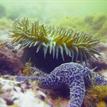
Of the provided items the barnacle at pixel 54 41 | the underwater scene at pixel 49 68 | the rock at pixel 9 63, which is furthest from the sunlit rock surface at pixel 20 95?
the barnacle at pixel 54 41

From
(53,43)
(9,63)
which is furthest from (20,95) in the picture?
(53,43)

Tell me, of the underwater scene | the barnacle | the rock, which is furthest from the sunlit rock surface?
the barnacle

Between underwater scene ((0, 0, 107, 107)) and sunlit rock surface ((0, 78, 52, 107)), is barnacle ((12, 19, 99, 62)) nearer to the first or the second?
underwater scene ((0, 0, 107, 107))

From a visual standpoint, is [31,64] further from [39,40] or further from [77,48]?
[77,48]

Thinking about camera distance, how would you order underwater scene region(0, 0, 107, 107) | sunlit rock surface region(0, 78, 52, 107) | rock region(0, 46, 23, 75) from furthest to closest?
rock region(0, 46, 23, 75), underwater scene region(0, 0, 107, 107), sunlit rock surface region(0, 78, 52, 107)

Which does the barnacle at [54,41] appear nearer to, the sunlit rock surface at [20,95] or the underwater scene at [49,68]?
the underwater scene at [49,68]

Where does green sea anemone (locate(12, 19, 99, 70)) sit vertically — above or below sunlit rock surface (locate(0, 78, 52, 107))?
above

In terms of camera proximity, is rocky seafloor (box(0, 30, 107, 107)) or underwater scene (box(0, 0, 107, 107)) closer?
rocky seafloor (box(0, 30, 107, 107))

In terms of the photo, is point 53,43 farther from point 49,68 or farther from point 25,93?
point 25,93

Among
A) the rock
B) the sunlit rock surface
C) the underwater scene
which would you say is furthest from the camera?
the rock

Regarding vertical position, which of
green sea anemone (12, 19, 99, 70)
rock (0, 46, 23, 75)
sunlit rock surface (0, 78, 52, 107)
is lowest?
sunlit rock surface (0, 78, 52, 107)
